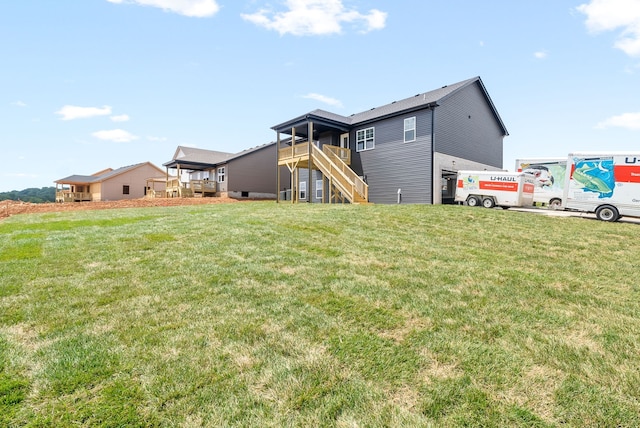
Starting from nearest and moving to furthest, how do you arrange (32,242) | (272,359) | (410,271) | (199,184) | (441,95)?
(272,359), (410,271), (32,242), (441,95), (199,184)

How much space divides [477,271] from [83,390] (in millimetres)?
5558

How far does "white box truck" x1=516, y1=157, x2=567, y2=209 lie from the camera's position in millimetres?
19516

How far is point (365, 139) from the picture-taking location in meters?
20.2

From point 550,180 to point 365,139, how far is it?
12349 millimetres

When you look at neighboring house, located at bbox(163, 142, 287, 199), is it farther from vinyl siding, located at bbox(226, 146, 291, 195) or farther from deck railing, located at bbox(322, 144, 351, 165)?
deck railing, located at bbox(322, 144, 351, 165)

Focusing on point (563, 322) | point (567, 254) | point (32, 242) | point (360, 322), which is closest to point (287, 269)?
point (360, 322)

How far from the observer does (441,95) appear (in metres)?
17.6

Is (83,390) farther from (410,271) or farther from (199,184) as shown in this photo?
(199,184)

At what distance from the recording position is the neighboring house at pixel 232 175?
29.9 m

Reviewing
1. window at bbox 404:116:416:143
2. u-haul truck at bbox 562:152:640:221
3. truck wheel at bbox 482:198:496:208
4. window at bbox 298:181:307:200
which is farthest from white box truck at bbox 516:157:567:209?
window at bbox 298:181:307:200

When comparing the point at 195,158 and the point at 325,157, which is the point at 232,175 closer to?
the point at 195,158

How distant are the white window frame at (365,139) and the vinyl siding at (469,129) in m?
4.04

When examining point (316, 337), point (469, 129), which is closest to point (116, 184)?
point (469, 129)

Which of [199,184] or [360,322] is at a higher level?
[199,184]
